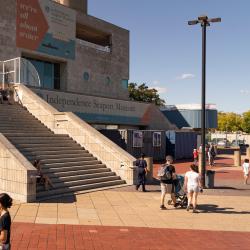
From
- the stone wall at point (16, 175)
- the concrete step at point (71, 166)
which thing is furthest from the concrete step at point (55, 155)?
the stone wall at point (16, 175)

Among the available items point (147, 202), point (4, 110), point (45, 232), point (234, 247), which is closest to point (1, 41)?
point (4, 110)

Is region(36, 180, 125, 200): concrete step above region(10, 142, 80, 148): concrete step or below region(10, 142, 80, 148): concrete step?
below

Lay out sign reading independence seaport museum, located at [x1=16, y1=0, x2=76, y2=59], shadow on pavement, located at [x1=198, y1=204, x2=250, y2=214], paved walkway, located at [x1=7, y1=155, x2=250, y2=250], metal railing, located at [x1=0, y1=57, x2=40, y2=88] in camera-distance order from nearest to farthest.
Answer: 1. paved walkway, located at [x1=7, y1=155, x2=250, y2=250]
2. shadow on pavement, located at [x1=198, y1=204, x2=250, y2=214]
3. metal railing, located at [x1=0, y1=57, x2=40, y2=88]
4. sign reading independence seaport museum, located at [x1=16, y1=0, x2=76, y2=59]

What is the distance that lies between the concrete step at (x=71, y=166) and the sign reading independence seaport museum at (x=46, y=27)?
16463 mm

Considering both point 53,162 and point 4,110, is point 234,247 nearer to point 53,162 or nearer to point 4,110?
point 53,162

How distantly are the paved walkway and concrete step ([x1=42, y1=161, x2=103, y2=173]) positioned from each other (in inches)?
74.6

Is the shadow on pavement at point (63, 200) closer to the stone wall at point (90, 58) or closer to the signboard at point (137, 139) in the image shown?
the signboard at point (137, 139)

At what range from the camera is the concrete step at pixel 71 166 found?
1523 cm

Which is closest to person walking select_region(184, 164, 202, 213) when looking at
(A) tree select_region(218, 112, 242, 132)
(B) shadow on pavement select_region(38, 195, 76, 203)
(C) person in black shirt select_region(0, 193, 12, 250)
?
(B) shadow on pavement select_region(38, 195, 76, 203)

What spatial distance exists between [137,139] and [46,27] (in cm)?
1264

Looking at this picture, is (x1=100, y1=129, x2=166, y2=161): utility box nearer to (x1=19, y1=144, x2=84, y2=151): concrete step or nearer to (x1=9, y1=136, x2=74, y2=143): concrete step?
(x1=9, y1=136, x2=74, y2=143): concrete step

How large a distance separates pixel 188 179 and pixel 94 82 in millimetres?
27408

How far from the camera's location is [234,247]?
28.3 ft

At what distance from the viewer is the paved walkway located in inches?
343
